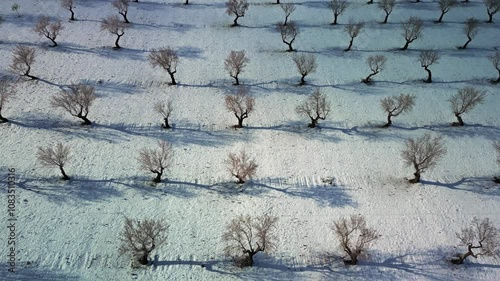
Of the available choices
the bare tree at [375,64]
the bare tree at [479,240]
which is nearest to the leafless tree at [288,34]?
the bare tree at [375,64]

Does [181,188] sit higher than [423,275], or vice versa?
[181,188]

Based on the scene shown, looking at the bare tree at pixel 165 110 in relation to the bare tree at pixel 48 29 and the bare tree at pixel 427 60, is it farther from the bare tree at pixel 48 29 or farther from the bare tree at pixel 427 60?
the bare tree at pixel 427 60

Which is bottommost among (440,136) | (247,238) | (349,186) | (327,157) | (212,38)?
(247,238)

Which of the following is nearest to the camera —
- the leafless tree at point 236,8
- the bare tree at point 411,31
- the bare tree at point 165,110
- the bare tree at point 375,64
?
the bare tree at point 165,110

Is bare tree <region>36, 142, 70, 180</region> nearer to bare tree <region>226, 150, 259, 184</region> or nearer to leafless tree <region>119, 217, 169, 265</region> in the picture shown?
leafless tree <region>119, 217, 169, 265</region>

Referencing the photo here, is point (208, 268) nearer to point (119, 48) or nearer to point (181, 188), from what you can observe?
point (181, 188)

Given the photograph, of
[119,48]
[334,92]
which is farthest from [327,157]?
[119,48]
